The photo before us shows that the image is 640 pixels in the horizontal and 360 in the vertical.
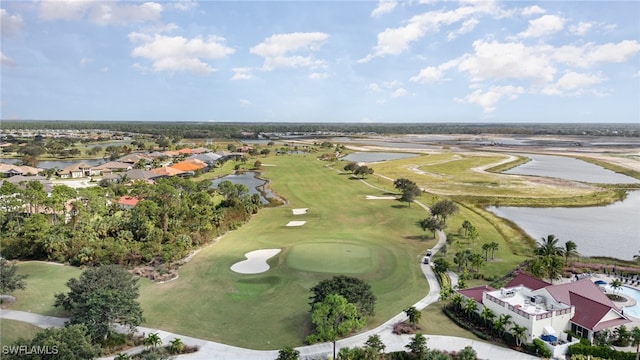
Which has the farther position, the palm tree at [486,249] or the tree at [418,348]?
the palm tree at [486,249]

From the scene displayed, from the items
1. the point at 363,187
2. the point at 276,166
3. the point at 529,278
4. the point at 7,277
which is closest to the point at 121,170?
the point at 276,166

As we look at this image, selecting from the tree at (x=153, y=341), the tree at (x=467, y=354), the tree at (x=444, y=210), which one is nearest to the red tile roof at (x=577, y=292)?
the tree at (x=467, y=354)

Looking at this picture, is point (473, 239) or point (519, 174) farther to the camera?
point (519, 174)

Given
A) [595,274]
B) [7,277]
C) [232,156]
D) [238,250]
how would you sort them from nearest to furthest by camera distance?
[7,277] < [595,274] < [238,250] < [232,156]

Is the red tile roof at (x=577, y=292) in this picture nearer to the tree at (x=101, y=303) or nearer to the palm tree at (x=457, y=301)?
the palm tree at (x=457, y=301)

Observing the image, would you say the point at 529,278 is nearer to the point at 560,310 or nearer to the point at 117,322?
the point at 560,310

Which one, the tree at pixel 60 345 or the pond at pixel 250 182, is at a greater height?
the tree at pixel 60 345
